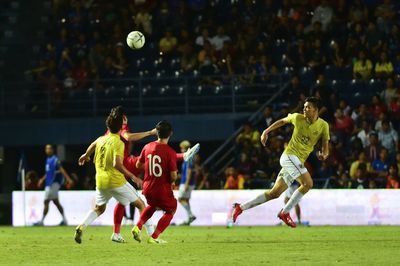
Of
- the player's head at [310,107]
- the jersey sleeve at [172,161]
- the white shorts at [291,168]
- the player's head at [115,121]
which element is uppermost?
the player's head at [310,107]

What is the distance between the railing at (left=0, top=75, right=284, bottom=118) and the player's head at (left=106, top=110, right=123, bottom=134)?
1263 centimetres

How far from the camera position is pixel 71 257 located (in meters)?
14.8

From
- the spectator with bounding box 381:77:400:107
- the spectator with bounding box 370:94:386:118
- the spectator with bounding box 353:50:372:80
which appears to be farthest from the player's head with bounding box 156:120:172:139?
the spectator with bounding box 353:50:372:80

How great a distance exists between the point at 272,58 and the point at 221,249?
49.9 ft

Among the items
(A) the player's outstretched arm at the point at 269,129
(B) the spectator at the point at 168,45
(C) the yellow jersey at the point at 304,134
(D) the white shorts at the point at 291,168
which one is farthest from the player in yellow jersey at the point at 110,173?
(B) the spectator at the point at 168,45

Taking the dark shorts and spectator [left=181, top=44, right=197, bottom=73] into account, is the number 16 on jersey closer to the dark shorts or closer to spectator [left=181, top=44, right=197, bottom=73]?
the dark shorts

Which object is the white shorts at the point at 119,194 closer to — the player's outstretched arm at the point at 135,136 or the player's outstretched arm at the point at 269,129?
the player's outstretched arm at the point at 135,136

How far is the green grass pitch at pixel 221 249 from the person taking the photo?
1373cm

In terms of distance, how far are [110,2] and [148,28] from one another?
240 cm

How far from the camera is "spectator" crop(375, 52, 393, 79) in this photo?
92.8ft

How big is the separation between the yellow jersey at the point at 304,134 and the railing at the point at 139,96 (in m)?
10.6

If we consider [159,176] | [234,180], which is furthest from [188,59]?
[159,176]

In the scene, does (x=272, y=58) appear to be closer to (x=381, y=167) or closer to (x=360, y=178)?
(x=381, y=167)

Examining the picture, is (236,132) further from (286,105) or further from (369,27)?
(369,27)
